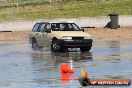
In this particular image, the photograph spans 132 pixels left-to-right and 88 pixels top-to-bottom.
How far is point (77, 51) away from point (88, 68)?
9.89 m

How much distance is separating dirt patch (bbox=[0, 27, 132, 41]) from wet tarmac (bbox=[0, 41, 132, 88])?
12151 millimetres

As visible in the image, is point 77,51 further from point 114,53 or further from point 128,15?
point 128,15

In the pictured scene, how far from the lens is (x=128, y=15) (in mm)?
48438

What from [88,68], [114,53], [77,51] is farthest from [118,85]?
[77,51]

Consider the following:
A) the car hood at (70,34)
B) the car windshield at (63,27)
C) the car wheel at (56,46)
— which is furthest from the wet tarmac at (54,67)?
the car windshield at (63,27)

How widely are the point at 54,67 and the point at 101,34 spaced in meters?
22.5

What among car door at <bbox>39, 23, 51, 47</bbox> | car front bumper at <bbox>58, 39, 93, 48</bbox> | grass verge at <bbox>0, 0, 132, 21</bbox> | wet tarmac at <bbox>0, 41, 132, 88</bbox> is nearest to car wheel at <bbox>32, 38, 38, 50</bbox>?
car door at <bbox>39, 23, 51, 47</bbox>

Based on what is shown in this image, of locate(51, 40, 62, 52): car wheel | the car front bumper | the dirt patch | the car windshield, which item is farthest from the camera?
the dirt patch

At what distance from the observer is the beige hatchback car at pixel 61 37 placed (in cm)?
3027

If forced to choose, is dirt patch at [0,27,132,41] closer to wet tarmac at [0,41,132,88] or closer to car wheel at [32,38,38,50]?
car wheel at [32,38,38,50]

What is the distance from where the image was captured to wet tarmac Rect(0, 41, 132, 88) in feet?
57.7

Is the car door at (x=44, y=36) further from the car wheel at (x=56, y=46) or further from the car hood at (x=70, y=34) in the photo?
the car hood at (x=70, y=34)

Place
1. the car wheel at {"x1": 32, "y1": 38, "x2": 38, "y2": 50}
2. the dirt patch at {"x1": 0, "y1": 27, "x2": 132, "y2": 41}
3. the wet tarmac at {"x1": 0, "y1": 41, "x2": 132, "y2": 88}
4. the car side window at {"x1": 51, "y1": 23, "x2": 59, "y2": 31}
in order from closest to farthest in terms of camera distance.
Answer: the wet tarmac at {"x1": 0, "y1": 41, "x2": 132, "y2": 88} < the car side window at {"x1": 51, "y1": 23, "x2": 59, "y2": 31} < the car wheel at {"x1": 32, "y1": 38, "x2": 38, "y2": 50} < the dirt patch at {"x1": 0, "y1": 27, "x2": 132, "y2": 41}

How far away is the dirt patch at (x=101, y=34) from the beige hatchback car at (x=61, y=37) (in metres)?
10.7
